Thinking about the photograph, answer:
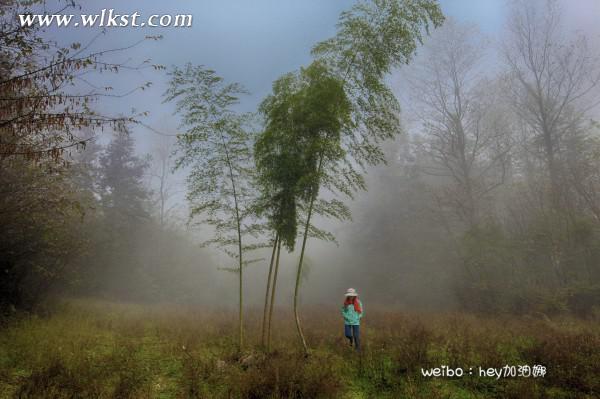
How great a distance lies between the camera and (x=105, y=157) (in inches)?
1041

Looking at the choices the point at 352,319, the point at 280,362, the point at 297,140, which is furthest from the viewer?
the point at 352,319

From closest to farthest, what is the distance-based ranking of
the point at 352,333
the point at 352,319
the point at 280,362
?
the point at 280,362 → the point at 352,319 → the point at 352,333

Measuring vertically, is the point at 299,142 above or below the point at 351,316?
above

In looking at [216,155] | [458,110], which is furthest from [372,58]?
[458,110]

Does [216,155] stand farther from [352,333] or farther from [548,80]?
[548,80]

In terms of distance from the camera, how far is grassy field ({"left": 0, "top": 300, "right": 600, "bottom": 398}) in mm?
5359

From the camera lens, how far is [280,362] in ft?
20.1

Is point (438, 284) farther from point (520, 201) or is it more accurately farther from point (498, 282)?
point (520, 201)

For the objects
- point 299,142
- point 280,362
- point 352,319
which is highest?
point 299,142

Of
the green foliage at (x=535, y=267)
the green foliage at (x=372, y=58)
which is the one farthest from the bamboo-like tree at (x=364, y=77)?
the green foliage at (x=535, y=267)

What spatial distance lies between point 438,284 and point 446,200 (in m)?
5.22

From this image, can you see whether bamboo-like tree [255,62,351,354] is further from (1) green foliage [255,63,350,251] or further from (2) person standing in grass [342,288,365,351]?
(2) person standing in grass [342,288,365,351]

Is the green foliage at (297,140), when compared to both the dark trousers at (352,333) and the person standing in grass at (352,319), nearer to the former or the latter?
the person standing in grass at (352,319)

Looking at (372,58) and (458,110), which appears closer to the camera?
(372,58)
